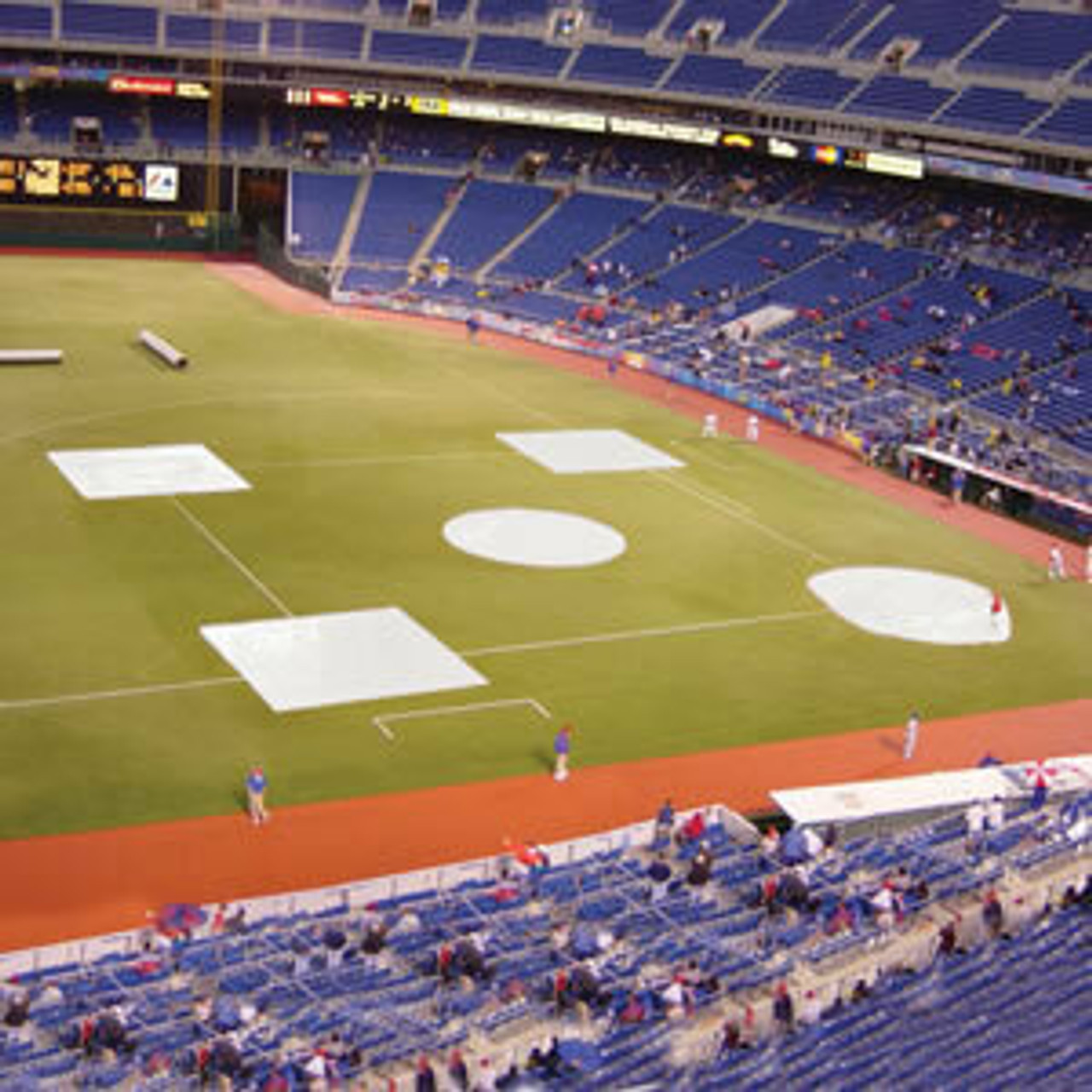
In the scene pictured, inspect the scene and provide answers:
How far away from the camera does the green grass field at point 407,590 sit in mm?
32188

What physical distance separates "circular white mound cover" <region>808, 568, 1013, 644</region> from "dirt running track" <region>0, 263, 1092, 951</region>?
4.42m

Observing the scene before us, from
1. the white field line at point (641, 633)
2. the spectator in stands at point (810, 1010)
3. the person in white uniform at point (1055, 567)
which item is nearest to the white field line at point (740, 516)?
the white field line at point (641, 633)

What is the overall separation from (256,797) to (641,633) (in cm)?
1305

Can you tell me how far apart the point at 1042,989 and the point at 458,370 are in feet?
156

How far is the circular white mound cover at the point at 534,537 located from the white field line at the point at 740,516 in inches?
180

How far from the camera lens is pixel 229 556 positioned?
41969mm

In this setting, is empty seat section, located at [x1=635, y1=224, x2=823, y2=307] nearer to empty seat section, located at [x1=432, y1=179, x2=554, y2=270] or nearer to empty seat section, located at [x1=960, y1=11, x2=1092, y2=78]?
empty seat section, located at [x1=432, y1=179, x2=554, y2=270]

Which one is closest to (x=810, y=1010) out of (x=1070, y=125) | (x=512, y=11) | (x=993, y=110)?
(x=1070, y=125)

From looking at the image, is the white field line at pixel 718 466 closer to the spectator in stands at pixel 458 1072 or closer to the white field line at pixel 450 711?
the white field line at pixel 450 711

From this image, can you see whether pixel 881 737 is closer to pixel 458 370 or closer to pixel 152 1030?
pixel 152 1030

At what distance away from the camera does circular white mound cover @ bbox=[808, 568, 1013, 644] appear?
41.2 metres

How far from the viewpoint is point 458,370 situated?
66.1 metres

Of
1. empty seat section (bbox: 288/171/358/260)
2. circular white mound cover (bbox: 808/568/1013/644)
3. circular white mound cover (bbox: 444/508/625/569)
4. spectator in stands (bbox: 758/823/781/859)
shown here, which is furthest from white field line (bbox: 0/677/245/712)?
empty seat section (bbox: 288/171/358/260)

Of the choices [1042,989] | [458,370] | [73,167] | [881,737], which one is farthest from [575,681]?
[73,167]
